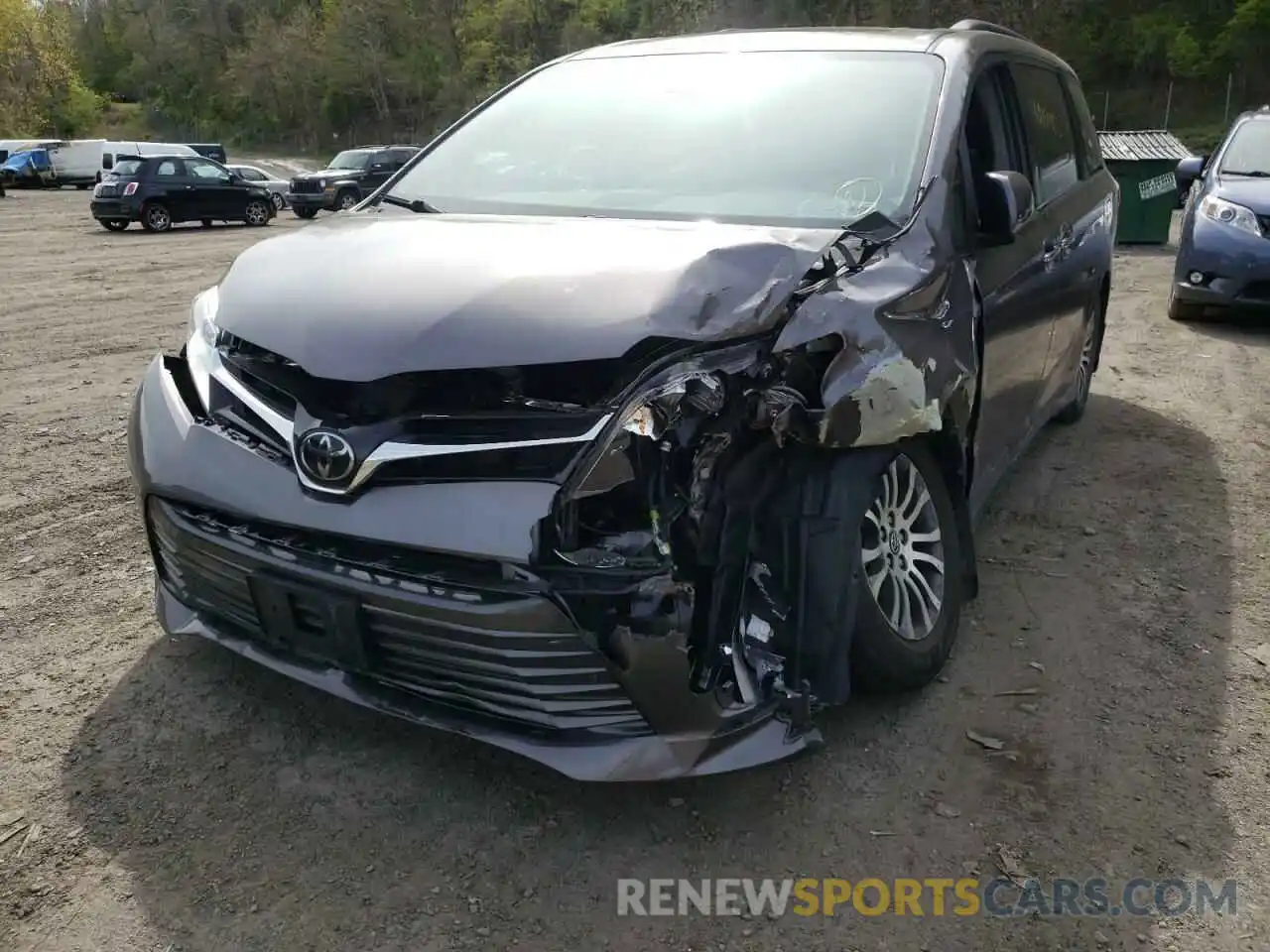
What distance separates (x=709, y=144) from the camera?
3285mm

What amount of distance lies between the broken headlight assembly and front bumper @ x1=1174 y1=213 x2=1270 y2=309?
6820 millimetres

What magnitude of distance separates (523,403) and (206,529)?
0.87 metres

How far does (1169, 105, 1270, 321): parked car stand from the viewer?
7594 mm

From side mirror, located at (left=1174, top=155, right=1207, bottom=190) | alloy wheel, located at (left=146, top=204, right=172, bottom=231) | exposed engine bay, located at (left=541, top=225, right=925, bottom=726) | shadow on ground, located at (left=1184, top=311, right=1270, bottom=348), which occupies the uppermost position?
exposed engine bay, located at (left=541, top=225, right=925, bottom=726)

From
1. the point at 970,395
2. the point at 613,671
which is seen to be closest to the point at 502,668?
the point at 613,671

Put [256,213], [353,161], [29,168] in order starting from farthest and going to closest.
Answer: [29,168] → [353,161] → [256,213]

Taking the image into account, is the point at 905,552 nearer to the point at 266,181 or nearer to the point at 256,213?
the point at 256,213

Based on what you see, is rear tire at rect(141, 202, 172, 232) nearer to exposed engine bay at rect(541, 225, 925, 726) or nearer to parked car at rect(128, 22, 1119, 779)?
parked car at rect(128, 22, 1119, 779)

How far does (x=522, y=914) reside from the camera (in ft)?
7.20

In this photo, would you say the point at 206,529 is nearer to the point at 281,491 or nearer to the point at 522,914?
the point at 281,491

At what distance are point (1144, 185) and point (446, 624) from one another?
1370cm

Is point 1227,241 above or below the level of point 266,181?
above

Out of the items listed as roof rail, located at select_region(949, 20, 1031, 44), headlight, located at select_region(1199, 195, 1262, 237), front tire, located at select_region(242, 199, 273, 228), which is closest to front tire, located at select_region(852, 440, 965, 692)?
roof rail, located at select_region(949, 20, 1031, 44)

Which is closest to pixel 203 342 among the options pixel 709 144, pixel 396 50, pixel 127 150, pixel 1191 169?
pixel 709 144
